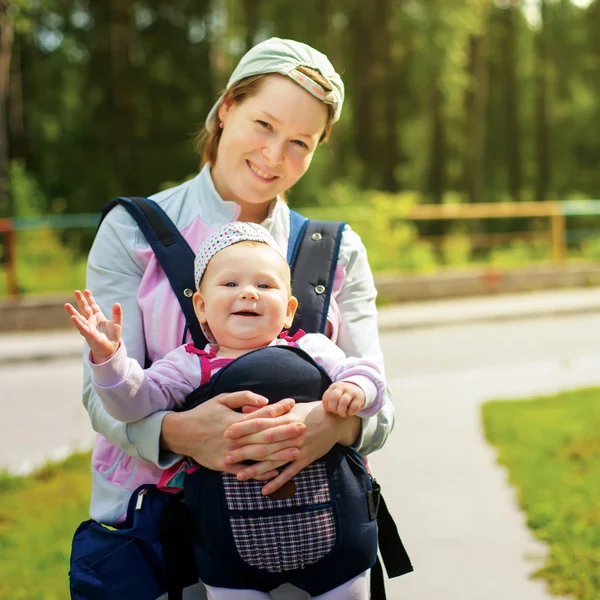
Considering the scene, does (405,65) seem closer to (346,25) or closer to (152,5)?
(346,25)

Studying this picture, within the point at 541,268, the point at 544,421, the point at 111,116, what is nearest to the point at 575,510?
the point at 544,421

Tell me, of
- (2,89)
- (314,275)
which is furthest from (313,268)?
(2,89)

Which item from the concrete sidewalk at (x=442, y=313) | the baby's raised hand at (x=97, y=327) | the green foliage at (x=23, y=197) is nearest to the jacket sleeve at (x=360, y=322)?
the baby's raised hand at (x=97, y=327)

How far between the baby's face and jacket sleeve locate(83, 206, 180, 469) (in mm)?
186

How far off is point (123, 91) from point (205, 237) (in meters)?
20.9

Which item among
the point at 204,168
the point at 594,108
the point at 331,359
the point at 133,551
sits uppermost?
the point at 594,108

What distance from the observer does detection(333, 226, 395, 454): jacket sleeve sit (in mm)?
2377

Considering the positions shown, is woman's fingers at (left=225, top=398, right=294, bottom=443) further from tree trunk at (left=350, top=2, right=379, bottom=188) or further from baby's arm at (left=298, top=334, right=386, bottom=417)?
tree trunk at (left=350, top=2, right=379, bottom=188)

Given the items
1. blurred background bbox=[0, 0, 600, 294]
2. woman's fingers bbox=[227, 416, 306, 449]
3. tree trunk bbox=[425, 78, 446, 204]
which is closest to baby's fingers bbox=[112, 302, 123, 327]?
woman's fingers bbox=[227, 416, 306, 449]

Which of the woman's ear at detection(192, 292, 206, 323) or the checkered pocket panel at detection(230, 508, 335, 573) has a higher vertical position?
the woman's ear at detection(192, 292, 206, 323)

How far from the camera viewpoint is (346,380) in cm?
226

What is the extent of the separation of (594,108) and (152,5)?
21.0 meters

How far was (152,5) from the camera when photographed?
23844mm

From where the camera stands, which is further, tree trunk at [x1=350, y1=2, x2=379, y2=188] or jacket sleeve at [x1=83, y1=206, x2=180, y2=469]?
tree trunk at [x1=350, y1=2, x2=379, y2=188]
